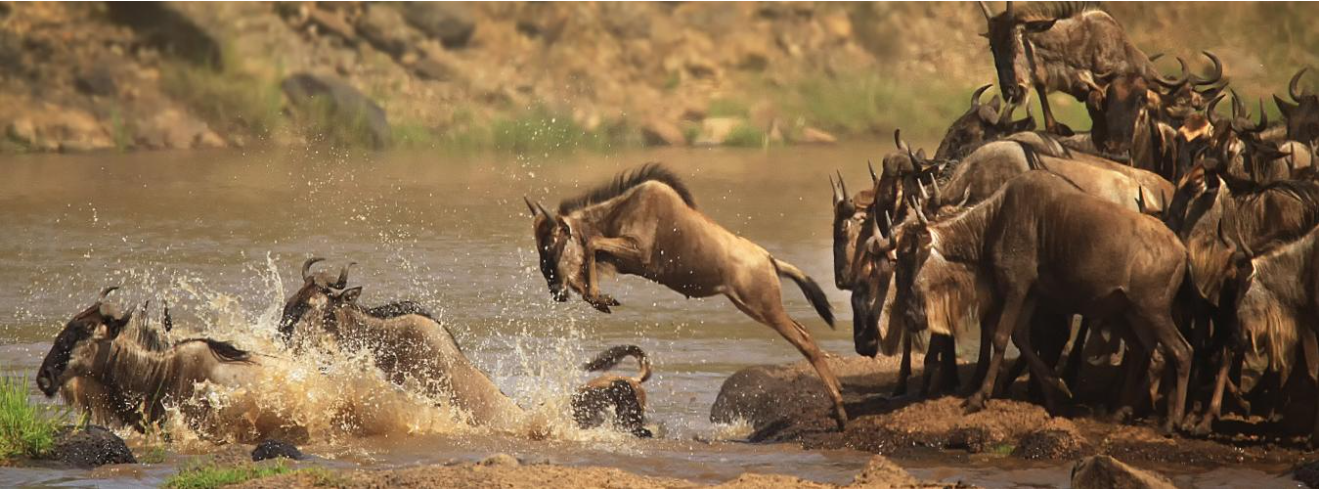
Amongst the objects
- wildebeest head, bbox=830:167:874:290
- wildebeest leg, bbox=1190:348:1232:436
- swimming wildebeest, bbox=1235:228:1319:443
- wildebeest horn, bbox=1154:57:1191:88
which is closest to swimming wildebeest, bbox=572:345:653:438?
wildebeest head, bbox=830:167:874:290

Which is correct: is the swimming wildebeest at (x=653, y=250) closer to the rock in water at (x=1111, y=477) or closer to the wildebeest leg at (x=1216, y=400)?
the wildebeest leg at (x=1216, y=400)

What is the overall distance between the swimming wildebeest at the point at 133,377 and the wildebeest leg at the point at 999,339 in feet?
10.4

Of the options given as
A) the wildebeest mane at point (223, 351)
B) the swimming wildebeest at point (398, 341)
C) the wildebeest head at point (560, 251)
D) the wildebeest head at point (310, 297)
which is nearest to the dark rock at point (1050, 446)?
the wildebeest head at point (560, 251)

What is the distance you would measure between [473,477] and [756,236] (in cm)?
1023

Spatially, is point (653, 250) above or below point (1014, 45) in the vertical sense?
below

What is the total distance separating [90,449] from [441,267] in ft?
24.3

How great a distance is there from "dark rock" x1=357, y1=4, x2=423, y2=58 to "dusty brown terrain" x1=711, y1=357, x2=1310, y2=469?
16.8 m

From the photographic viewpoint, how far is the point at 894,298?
996 cm

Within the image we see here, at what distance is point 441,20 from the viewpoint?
27.3m

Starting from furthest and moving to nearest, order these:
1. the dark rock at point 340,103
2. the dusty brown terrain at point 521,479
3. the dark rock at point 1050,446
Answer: the dark rock at point 340,103 < the dark rock at point 1050,446 < the dusty brown terrain at point 521,479

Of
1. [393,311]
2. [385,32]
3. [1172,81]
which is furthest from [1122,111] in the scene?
[385,32]

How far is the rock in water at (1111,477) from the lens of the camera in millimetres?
8000

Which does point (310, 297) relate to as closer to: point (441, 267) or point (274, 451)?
point (274, 451)

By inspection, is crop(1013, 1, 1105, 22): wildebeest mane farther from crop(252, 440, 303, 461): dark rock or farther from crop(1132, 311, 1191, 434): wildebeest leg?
crop(252, 440, 303, 461): dark rock
